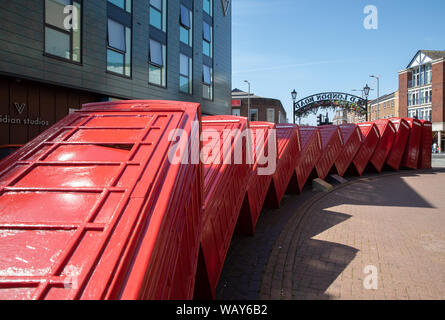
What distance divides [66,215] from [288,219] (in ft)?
21.3

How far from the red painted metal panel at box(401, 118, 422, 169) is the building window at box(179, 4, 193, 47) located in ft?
47.3

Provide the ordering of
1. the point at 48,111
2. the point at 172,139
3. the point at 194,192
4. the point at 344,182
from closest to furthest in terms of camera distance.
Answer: the point at 172,139 → the point at 194,192 → the point at 48,111 → the point at 344,182

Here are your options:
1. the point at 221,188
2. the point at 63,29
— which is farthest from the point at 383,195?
the point at 63,29

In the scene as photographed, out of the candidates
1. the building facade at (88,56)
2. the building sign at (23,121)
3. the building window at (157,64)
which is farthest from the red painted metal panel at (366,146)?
the building sign at (23,121)

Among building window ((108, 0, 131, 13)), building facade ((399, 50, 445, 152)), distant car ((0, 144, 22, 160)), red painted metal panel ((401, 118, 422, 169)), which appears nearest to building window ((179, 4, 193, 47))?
building window ((108, 0, 131, 13))

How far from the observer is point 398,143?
733 inches

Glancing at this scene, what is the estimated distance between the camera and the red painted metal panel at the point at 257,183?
654 cm

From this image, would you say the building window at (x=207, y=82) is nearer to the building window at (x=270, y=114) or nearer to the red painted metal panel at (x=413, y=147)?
the red painted metal panel at (x=413, y=147)

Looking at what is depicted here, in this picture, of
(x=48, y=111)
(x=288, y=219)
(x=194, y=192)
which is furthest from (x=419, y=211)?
(x=48, y=111)

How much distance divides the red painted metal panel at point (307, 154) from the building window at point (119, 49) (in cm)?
829

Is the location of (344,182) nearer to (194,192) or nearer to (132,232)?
(194,192)

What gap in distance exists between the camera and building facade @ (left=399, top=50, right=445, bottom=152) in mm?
45656

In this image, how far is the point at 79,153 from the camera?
3221mm

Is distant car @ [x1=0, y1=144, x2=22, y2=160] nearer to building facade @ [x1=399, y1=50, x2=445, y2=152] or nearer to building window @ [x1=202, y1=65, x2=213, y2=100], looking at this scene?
building window @ [x1=202, y1=65, x2=213, y2=100]
